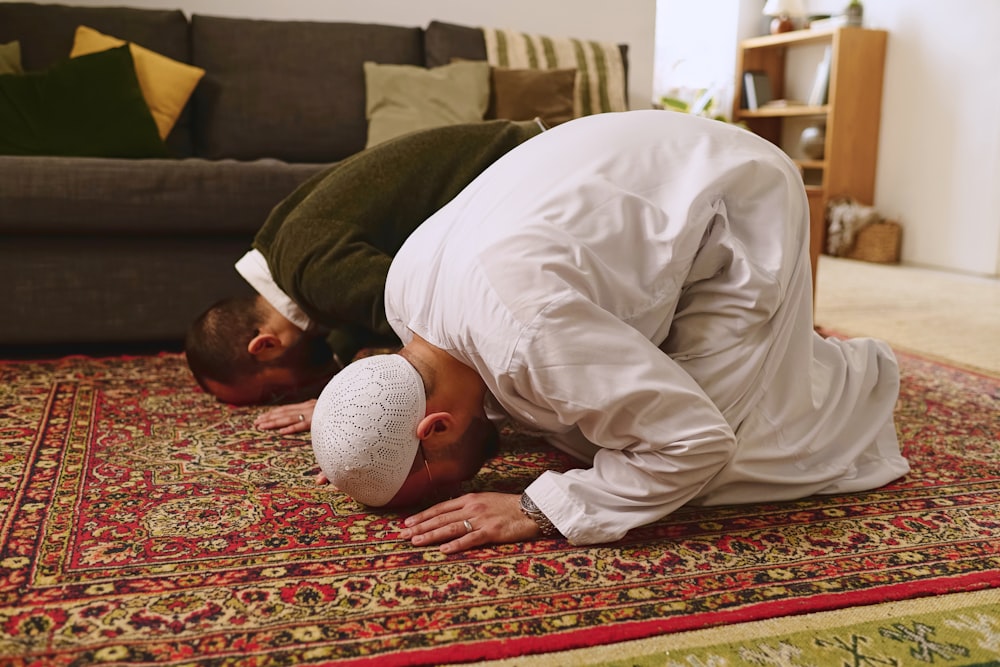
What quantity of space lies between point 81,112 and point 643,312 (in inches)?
92.5

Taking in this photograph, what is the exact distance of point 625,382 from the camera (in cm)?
114

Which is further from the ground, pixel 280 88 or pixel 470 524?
pixel 280 88

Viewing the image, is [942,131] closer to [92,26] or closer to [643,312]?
[92,26]

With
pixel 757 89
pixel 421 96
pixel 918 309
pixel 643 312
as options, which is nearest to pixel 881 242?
pixel 757 89

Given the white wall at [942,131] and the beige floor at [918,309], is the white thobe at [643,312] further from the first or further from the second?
the white wall at [942,131]

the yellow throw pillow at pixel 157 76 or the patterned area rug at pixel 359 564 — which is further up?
the yellow throw pillow at pixel 157 76

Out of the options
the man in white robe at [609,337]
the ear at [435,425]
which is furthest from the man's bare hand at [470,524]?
the ear at [435,425]

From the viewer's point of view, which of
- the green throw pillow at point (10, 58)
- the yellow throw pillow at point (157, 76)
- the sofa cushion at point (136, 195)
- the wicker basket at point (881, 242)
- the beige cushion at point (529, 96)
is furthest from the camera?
the wicker basket at point (881, 242)

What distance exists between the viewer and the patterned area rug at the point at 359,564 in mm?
1019

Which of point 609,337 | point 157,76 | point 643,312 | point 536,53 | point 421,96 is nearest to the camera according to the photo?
point 609,337

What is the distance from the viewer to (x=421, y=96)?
3.30 m

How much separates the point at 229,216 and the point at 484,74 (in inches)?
53.5

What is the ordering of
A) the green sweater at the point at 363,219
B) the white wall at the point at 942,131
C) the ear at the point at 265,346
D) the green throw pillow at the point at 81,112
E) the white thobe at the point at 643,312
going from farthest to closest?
1. the white wall at the point at 942,131
2. the green throw pillow at the point at 81,112
3. the ear at the point at 265,346
4. the green sweater at the point at 363,219
5. the white thobe at the point at 643,312

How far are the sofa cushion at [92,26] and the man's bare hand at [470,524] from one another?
238cm
